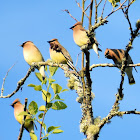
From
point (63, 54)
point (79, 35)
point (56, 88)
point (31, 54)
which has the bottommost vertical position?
point (56, 88)

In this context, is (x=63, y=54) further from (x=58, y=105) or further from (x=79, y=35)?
(x=58, y=105)

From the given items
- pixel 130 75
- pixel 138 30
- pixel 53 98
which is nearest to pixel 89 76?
pixel 138 30

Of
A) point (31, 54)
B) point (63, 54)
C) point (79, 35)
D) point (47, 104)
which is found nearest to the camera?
point (47, 104)

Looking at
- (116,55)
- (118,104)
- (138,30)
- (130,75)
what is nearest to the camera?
(138,30)

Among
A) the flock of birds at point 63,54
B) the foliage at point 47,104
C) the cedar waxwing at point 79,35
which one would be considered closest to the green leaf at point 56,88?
the foliage at point 47,104

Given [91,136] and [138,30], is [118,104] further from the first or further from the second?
[138,30]

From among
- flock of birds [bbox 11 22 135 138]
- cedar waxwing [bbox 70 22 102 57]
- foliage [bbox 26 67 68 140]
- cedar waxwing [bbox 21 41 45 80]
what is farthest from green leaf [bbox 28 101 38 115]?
cedar waxwing [bbox 21 41 45 80]

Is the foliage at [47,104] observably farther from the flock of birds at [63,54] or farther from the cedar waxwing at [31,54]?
the cedar waxwing at [31,54]

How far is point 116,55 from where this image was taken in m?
5.43

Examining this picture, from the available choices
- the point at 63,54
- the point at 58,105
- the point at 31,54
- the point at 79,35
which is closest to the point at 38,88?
the point at 58,105

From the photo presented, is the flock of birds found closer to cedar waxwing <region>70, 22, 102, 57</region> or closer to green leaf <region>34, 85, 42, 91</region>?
cedar waxwing <region>70, 22, 102, 57</region>

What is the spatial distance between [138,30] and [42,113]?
1148 millimetres

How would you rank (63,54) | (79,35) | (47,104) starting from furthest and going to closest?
1. (79,35)
2. (63,54)
3. (47,104)

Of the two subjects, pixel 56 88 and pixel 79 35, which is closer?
pixel 56 88
